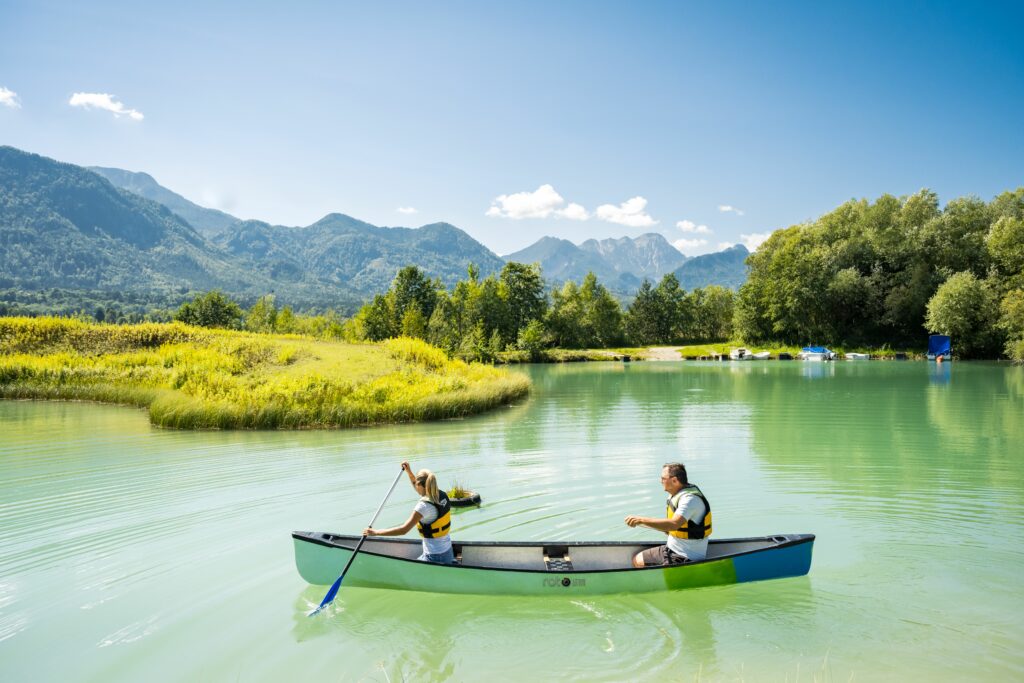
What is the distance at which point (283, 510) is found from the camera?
13.8 metres

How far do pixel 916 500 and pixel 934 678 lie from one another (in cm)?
816

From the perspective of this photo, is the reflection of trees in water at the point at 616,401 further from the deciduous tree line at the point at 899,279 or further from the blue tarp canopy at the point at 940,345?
the deciduous tree line at the point at 899,279

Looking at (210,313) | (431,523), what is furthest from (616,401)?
(210,313)

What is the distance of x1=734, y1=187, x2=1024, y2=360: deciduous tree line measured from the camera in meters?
63.5

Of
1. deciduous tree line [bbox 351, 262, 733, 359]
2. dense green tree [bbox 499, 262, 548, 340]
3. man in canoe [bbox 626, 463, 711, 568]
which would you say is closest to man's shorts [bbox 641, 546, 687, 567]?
man in canoe [bbox 626, 463, 711, 568]

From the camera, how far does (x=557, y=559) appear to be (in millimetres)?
9305

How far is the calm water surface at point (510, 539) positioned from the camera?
24.8 feet

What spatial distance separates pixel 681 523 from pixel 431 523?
357cm

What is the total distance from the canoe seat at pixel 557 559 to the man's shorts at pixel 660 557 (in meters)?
1.12

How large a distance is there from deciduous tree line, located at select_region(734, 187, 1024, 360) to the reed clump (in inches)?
2025

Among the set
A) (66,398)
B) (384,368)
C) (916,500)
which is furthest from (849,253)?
(66,398)

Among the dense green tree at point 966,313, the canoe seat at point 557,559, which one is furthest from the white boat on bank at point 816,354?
the canoe seat at point 557,559

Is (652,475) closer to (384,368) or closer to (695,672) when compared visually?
(695,672)

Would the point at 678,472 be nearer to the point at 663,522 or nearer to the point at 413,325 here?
the point at 663,522
